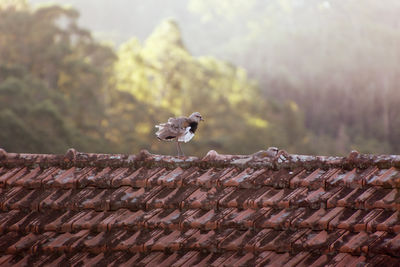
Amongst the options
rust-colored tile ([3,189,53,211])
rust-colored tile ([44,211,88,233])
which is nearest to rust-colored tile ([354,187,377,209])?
rust-colored tile ([44,211,88,233])

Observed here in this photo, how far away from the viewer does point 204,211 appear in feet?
13.9

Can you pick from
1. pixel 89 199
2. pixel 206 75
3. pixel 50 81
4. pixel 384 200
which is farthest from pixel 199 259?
pixel 206 75

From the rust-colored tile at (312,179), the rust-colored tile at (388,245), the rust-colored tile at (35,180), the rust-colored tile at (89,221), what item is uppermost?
the rust-colored tile at (35,180)

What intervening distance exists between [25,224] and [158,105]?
3992 cm

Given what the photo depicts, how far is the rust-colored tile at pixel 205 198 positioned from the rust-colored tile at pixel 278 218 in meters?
0.36

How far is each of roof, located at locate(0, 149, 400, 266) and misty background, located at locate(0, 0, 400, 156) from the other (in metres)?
27.5

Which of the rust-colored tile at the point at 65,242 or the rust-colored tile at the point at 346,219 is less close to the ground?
the rust-colored tile at the point at 65,242

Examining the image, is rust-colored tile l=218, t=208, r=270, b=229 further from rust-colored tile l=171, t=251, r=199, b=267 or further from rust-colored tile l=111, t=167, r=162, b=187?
rust-colored tile l=111, t=167, r=162, b=187

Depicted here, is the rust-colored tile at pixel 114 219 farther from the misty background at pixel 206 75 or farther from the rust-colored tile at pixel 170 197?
the misty background at pixel 206 75

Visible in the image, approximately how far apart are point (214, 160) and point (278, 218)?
771 millimetres

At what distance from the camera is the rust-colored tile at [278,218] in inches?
156

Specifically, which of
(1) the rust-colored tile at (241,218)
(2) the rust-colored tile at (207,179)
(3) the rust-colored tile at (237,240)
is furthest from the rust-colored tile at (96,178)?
(3) the rust-colored tile at (237,240)

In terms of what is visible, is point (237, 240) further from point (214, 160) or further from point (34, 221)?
point (34, 221)

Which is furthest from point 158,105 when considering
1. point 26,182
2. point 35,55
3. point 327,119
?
point 26,182
